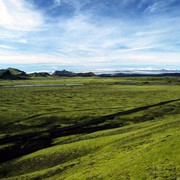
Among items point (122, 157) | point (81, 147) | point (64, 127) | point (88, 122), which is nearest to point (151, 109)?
point (88, 122)

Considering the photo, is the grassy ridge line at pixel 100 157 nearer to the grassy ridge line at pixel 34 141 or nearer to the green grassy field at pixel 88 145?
the green grassy field at pixel 88 145

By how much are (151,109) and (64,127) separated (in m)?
29.0

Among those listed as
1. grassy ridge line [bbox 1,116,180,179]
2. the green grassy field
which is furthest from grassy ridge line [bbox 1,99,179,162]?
grassy ridge line [bbox 1,116,180,179]

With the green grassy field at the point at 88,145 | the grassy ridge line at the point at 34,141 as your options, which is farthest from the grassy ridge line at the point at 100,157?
the grassy ridge line at the point at 34,141

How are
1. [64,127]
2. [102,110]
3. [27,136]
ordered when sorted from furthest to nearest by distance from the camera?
[102,110] → [64,127] → [27,136]

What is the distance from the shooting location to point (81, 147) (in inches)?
1569

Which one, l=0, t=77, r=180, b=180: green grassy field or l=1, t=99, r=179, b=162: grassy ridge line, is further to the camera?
l=1, t=99, r=179, b=162: grassy ridge line

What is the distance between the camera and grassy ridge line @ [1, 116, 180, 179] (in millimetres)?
27688

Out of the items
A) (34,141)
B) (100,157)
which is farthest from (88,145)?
(34,141)

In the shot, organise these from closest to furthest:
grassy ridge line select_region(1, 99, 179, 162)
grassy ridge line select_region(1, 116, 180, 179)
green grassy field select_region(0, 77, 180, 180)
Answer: green grassy field select_region(0, 77, 180, 180) < grassy ridge line select_region(1, 116, 180, 179) < grassy ridge line select_region(1, 99, 179, 162)

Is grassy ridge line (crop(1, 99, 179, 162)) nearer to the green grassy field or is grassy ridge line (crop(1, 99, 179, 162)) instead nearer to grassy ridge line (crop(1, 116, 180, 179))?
the green grassy field

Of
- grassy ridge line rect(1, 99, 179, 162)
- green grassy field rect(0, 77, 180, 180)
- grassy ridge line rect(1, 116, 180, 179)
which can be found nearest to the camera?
green grassy field rect(0, 77, 180, 180)

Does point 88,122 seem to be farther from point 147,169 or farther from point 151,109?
point 147,169

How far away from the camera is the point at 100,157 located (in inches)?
1326
